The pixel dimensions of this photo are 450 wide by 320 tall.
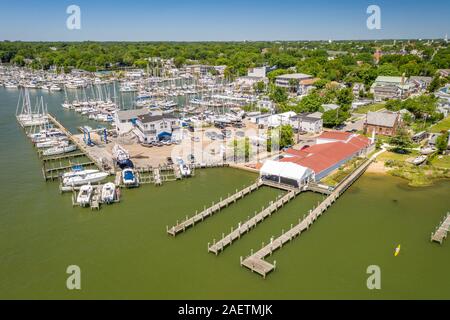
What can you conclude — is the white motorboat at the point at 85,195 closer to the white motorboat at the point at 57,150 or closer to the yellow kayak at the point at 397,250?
the white motorboat at the point at 57,150

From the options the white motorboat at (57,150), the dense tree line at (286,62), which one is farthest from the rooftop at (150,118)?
the dense tree line at (286,62)

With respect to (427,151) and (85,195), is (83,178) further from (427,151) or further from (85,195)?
(427,151)

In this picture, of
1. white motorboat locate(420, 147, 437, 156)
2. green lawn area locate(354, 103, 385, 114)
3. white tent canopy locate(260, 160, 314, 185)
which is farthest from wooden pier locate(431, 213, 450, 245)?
green lawn area locate(354, 103, 385, 114)

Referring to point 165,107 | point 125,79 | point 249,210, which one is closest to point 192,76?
point 125,79

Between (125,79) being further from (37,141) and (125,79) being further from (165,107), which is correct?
(37,141)

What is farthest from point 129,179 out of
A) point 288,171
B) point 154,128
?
point 288,171
